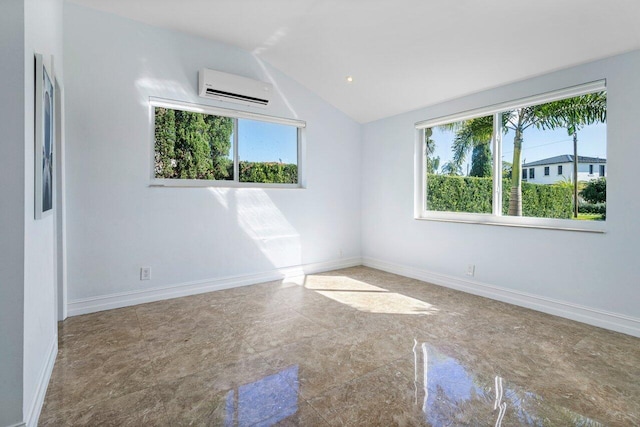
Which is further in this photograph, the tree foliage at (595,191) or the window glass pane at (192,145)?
the window glass pane at (192,145)

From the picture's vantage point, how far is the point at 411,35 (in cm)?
303

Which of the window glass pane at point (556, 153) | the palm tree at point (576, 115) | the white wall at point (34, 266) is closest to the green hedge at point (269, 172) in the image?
the white wall at point (34, 266)

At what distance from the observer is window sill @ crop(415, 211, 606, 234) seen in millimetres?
2826

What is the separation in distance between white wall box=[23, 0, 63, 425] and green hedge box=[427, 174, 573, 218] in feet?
12.7

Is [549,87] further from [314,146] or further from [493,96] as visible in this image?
[314,146]

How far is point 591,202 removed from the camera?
2863 mm

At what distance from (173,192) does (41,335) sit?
6.22 feet

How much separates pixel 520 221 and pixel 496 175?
55cm

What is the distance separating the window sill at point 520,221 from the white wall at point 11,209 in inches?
149

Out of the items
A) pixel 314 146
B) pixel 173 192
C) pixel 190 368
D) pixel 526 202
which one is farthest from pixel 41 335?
pixel 526 202

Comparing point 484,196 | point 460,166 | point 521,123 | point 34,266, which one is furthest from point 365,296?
A: point 34,266

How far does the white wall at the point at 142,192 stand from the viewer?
9.70ft

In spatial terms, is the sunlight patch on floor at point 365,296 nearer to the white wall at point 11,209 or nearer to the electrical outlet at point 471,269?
the electrical outlet at point 471,269

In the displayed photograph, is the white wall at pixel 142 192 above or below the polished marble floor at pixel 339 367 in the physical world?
above
